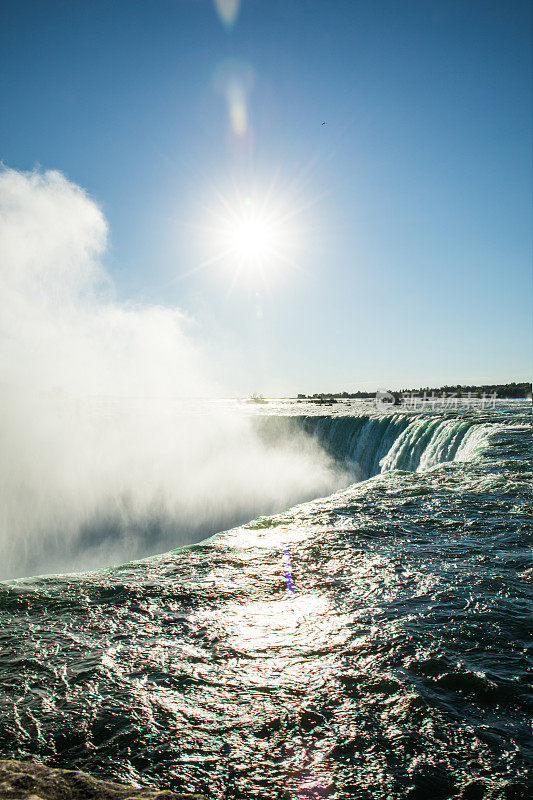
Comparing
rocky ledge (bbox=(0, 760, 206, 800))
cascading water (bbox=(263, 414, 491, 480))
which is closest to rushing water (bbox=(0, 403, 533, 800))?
rocky ledge (bbox=(0, 760, 206, 800))

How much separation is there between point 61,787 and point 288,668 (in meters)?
1.77

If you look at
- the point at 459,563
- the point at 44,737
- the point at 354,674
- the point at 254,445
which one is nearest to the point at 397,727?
the point at 354,674

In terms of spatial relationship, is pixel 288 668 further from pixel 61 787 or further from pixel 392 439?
pixel 392 439

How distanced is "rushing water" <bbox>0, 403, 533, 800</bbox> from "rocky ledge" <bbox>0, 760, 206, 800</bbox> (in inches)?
7.8

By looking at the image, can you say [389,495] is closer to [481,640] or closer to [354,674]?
[481,640]

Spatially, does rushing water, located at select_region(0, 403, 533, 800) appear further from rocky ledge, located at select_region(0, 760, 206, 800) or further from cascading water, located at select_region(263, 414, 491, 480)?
cascading water, located at select_region(263, 414, 491, 480)

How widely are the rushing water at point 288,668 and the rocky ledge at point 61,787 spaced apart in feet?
0.65

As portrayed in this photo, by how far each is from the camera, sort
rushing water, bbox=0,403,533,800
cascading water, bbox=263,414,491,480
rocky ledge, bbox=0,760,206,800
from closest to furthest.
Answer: rocky ledge, bbox=0,760,206,800
rushing water, bbox=0,403,533,800
cascading water, bbox=263,414,491,480

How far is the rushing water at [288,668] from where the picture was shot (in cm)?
245

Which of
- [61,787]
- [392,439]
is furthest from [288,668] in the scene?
[392,439]

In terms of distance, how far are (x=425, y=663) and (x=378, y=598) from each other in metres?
1.14

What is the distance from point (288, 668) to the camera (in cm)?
334

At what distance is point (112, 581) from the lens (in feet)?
17.1

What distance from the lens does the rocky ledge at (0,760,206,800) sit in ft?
6.58
